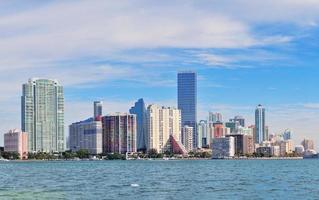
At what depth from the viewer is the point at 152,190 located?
81750 millimetres

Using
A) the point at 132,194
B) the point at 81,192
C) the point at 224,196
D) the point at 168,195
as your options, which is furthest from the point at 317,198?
the point at 81,192

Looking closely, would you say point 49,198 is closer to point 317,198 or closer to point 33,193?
point 33,193

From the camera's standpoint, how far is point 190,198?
70.3 metres

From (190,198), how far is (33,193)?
18736mm

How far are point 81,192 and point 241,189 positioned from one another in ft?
66.9

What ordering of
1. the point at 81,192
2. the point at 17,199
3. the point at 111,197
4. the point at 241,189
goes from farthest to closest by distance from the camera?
the point at 241,189 < the point at 81,192 < the point at 111,197 < the point at 17,199

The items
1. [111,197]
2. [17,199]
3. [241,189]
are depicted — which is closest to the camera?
[17,199]

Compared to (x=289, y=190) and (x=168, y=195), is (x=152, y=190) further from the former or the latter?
(x=289, y=190)

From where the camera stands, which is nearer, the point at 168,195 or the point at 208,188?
the point at 168,195

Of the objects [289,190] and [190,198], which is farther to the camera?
[289,190]

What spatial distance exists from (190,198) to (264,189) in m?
17.9

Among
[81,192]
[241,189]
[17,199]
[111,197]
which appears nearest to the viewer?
[17,199]

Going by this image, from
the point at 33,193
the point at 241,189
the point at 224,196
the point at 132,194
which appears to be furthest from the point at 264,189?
the point at 33,193

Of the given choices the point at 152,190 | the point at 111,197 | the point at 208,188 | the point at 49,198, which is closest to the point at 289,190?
the point at 208,188
